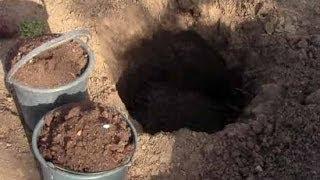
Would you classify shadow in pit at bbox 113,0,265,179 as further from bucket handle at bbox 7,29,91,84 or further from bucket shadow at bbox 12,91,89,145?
bucket handle at bbox 7,29,91,84

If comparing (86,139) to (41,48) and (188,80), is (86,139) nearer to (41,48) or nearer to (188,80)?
(41,48)

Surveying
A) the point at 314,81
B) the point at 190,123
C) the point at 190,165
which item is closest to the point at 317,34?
the point at 314,81

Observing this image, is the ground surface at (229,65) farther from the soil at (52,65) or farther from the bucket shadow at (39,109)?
the soil at (52,65)

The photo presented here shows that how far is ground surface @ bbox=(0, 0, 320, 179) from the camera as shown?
4531 millimetres

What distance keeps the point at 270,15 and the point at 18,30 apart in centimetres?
293

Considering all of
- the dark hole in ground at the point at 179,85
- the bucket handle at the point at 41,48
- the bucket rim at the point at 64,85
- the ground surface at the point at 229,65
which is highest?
the bucket handle at the point at 41,48

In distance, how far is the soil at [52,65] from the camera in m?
4.37

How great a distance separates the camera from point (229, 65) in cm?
586

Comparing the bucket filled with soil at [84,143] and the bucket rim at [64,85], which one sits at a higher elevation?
the bucket rim at [64,85]

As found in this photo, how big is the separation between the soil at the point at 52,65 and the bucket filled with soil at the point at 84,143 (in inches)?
14.5

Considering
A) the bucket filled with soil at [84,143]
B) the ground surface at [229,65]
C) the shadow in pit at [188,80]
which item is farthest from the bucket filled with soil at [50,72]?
the shadow in pit at [188,80]

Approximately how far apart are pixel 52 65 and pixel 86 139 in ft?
2.97

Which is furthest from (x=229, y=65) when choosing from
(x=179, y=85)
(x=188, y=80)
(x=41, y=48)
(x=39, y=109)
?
(x=41, y=48)

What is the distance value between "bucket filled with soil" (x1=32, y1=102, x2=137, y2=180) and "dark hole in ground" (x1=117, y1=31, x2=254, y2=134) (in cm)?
170
